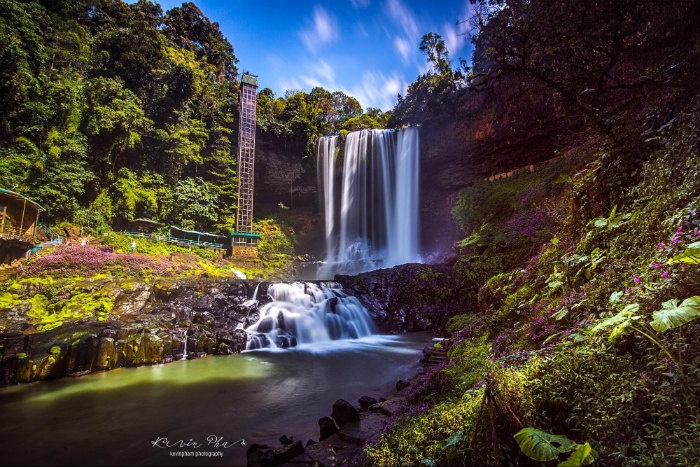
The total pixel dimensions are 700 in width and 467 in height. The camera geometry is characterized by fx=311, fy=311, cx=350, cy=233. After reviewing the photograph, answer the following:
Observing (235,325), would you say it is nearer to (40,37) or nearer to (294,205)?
(294,205)

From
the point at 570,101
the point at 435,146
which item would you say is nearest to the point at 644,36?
the point at 570,101

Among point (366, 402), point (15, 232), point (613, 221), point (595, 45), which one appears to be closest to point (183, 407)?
point (366, 402)

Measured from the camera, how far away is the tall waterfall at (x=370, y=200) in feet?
77.9

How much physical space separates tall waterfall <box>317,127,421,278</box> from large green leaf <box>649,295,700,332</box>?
20.7 metres

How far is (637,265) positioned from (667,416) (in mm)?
1845

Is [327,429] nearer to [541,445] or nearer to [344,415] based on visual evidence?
[344,415]

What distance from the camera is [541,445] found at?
194cm

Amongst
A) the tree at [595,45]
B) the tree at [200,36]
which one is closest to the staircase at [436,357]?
the tree at [595,45]

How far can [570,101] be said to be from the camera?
16.1 ft

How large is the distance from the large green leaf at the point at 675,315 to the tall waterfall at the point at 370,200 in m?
20.7

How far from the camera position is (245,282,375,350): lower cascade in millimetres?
10727

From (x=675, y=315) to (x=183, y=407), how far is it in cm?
663

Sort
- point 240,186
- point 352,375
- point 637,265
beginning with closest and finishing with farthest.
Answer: point 637,265 < point 352,375 < point 240,186

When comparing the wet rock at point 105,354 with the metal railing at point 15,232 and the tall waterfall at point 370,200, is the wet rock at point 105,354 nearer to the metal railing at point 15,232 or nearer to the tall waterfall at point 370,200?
the metal railing at point 15,232
